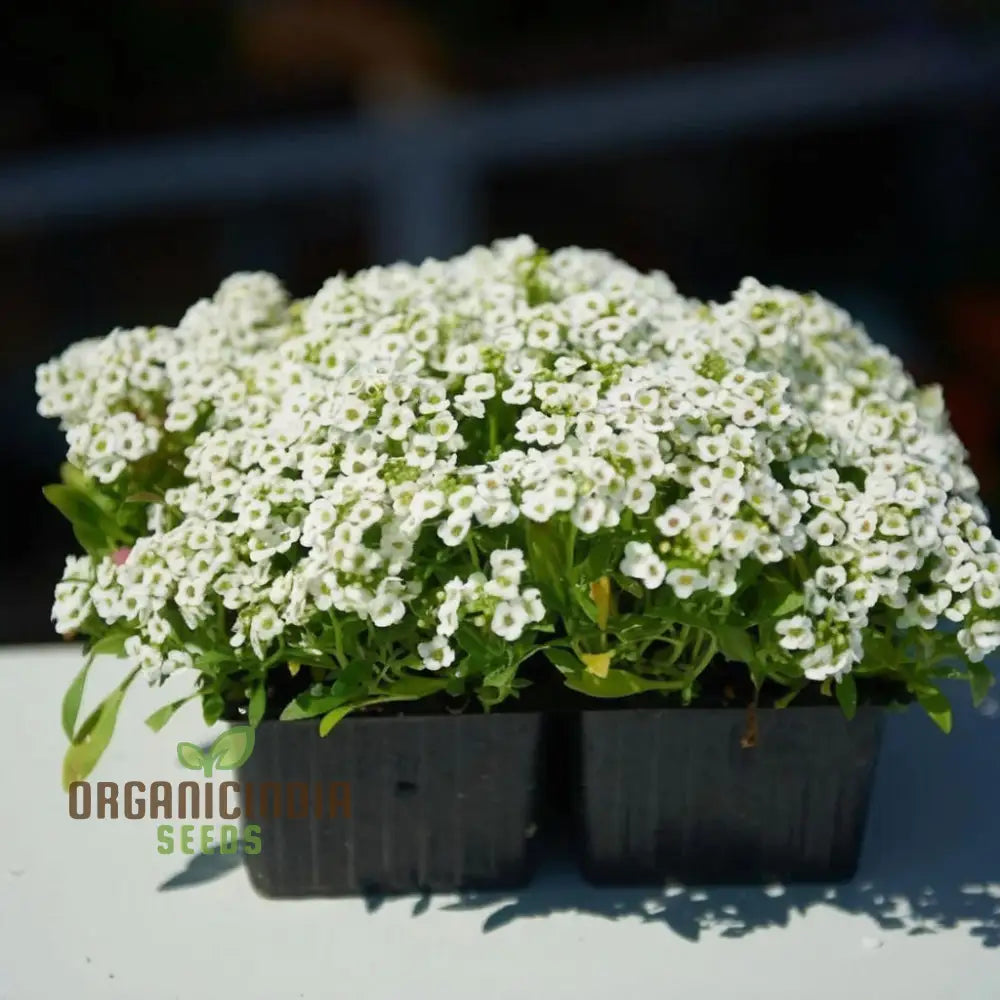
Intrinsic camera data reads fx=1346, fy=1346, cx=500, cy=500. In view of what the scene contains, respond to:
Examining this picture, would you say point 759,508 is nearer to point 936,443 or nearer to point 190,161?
point 936,443

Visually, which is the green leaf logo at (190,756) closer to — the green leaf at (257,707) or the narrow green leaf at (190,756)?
the narrow green leaf at (190,756)

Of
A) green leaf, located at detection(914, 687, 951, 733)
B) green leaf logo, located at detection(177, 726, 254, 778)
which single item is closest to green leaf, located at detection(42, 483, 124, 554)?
green leaf logo, located at detection(177, 726, 254, 778)

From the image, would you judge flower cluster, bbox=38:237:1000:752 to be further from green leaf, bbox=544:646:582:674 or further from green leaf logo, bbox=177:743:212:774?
green leaf logo, bbox=177:743:212:774

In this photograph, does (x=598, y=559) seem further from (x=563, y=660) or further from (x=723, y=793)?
(x=723, y=793)

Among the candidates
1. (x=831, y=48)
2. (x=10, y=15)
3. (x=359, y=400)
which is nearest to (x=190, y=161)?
(x=10, y=15)

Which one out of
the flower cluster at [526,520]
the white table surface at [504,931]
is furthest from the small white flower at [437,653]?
the white table surface at [504,931]

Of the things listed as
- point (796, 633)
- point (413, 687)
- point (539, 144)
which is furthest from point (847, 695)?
point (539, 144)

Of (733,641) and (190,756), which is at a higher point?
(733,641)
